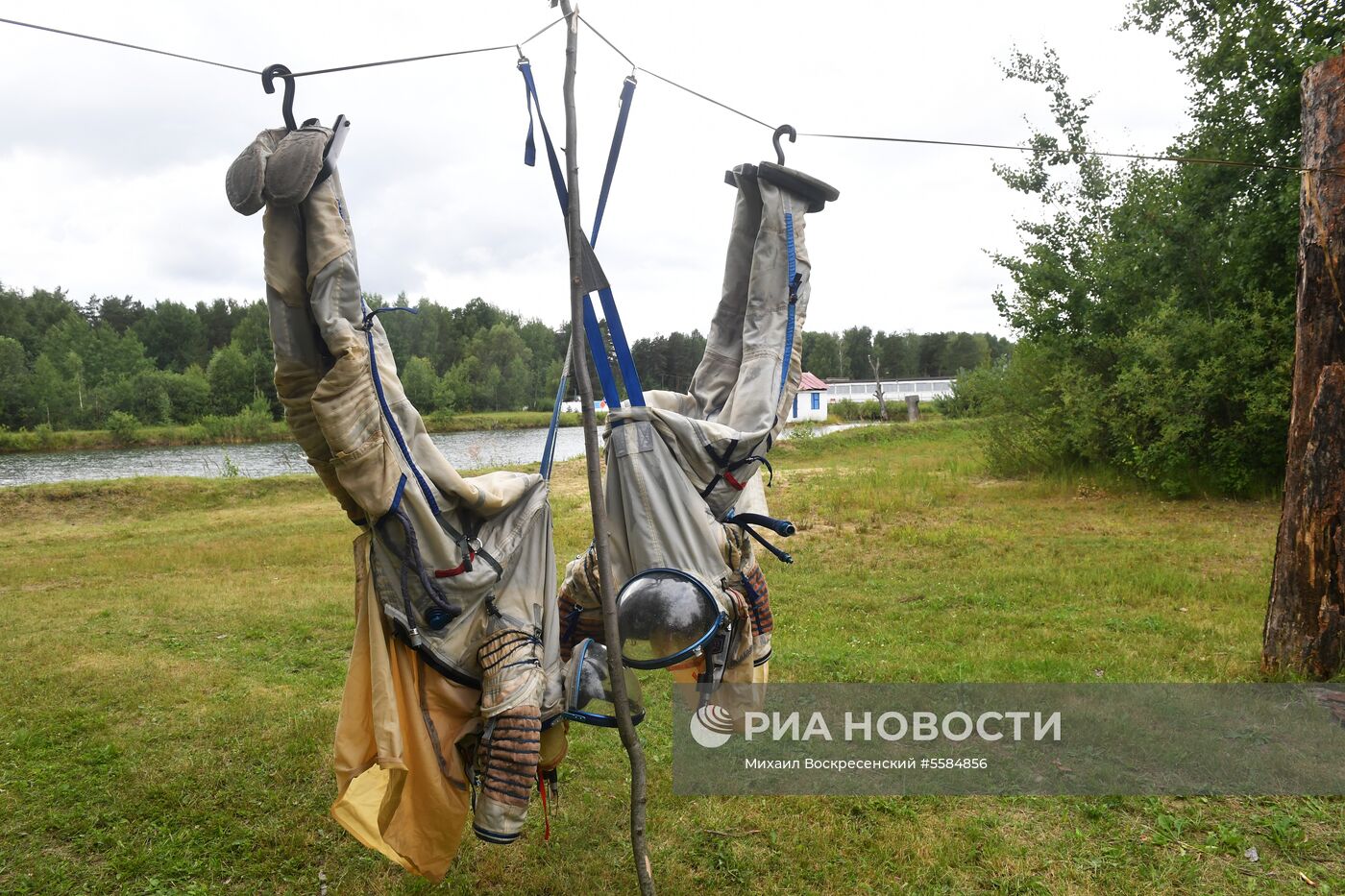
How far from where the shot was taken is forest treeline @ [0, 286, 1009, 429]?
40.0 meters

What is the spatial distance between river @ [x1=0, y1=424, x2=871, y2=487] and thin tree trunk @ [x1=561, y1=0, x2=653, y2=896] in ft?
57.8

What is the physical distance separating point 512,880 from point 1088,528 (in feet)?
32.7

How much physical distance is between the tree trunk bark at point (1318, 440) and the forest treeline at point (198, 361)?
986 inches

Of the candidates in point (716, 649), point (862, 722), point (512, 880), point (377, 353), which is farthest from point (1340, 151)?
point (512, 880)

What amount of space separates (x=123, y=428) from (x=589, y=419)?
43137mm

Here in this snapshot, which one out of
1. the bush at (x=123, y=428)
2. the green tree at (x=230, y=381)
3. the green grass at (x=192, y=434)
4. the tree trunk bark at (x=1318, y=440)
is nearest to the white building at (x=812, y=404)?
the green grass at (x=192, y=434)

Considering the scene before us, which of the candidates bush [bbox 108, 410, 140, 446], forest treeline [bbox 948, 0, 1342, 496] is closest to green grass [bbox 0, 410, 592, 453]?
bush [bbox 108, 410, 140, 446]

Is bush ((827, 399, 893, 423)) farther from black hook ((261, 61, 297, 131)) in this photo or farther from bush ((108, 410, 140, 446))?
black hook ((261, 61, 297, 131))

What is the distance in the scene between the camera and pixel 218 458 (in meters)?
30.8

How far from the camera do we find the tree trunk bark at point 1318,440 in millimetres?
4891

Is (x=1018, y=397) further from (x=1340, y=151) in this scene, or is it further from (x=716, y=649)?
(x=716, y=649)

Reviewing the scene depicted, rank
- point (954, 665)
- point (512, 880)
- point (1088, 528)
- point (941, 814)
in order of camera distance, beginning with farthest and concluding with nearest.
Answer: point (1088, 528) → point (954, 665) → point (941, 814) → point (512, 880)

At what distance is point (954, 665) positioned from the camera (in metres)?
6.02

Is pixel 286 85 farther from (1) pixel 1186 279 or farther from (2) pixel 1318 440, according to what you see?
(1) pixel 1186 279
